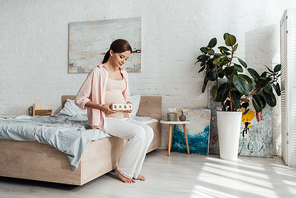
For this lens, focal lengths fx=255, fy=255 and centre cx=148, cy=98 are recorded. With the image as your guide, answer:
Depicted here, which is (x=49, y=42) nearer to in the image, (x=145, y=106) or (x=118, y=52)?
(x=145, y=106)

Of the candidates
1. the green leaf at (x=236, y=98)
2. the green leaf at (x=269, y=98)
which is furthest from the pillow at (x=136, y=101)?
the green leaf at (x=269, y=98)

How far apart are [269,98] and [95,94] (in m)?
2.23

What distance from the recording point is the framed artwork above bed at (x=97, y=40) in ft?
13.6

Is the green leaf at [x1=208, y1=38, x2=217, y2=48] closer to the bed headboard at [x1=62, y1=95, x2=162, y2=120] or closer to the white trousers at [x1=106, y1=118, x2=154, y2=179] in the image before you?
the bed headboard at [x1=62, y1=95, x2=162, y2=120]

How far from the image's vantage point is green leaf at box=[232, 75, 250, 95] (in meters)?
3.01

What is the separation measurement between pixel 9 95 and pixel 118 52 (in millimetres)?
3438

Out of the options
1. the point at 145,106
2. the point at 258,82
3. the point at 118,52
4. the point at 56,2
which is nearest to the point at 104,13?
the point at 56,2

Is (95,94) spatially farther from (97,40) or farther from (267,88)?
(97,40)

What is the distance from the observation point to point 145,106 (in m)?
4.01

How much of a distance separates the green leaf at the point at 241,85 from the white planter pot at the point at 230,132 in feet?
1.15

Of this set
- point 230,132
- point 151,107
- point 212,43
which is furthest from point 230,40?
point 151,107

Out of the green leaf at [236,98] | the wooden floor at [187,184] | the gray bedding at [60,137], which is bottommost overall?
the wooden floor at [187,184]

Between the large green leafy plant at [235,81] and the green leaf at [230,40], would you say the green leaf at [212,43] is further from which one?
the green leaf at [230,40]

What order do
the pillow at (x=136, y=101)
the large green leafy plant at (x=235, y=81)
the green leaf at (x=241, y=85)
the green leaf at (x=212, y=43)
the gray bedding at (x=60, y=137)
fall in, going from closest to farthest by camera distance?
the gray bedding at (x=60, y=137) < the green leaf at (x=241, y=85) < the large green leafy plant at (x=235, y=81) < the green leaf at (x=212, y=43) < the pillow at (x=136, y=101)
